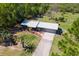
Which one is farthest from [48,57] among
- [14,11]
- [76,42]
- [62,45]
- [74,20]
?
[14,11]

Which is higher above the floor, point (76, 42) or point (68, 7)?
point (68, 7)

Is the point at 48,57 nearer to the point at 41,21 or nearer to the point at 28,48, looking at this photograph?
the point at 28,48

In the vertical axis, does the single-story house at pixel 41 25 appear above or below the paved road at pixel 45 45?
above

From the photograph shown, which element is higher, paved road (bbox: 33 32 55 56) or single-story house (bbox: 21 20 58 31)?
single-story house (bbox: 21 20 58 31)

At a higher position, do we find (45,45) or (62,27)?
(62,27)

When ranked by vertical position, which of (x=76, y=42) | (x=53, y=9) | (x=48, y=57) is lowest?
(x=48, y=57)

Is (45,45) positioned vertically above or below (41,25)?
below

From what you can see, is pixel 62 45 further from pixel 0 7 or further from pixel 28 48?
pixel 0 7
